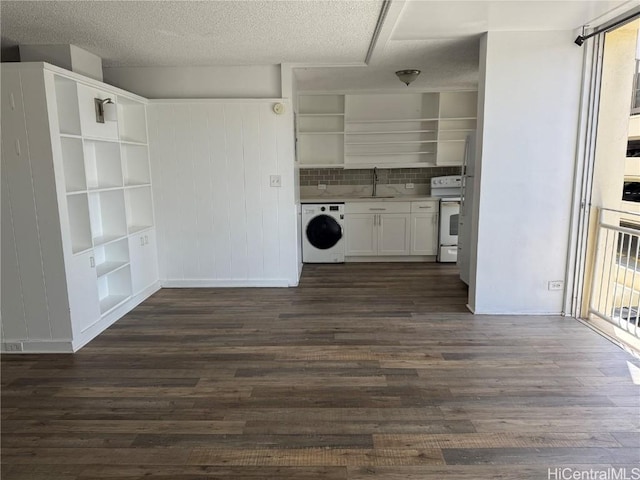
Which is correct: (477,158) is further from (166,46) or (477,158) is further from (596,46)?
(166,46)

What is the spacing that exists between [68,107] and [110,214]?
1.06m

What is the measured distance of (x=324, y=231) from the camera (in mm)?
5684

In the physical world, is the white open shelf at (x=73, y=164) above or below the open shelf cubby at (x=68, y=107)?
below

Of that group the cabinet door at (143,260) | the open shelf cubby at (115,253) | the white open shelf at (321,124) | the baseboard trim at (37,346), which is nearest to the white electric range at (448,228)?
the white open shelf at (321,124)

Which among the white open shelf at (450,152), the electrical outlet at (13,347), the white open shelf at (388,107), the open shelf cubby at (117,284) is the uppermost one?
the white open shelf at (388,107)

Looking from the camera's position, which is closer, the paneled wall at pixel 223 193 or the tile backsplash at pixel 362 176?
the paneled wall at pixel 223 193

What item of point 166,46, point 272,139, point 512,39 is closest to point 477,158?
point 512,39

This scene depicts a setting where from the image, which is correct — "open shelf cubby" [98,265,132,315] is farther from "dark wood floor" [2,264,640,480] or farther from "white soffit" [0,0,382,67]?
"white soffit" [0,0,382,67]

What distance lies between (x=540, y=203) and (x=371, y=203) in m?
2.45

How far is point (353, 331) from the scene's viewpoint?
3.42 metres

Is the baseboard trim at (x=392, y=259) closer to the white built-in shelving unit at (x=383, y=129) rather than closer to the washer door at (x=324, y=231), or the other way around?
the washer door at (x=324, y=231)

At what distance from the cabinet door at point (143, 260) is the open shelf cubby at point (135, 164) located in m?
0.55

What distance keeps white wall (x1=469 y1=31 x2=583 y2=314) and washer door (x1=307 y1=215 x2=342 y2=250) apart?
232 cm

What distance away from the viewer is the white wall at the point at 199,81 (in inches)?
173
